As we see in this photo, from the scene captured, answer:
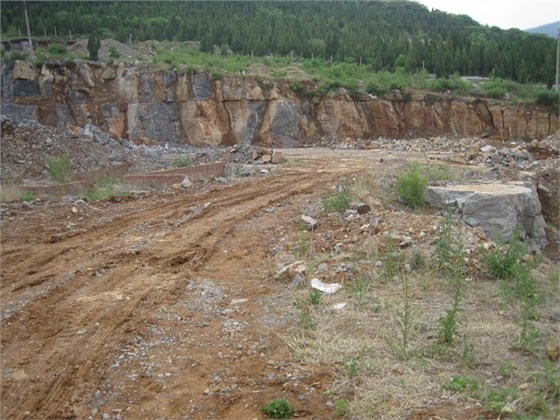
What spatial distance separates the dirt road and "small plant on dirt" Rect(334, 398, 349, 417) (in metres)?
0.10

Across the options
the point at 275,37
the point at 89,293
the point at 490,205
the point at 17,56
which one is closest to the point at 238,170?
the point at 490,205

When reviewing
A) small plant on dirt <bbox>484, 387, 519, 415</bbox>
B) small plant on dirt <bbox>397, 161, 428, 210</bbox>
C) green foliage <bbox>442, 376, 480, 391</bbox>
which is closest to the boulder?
small plant on dirt <bbox>397, 161, 428, 210</bbox>

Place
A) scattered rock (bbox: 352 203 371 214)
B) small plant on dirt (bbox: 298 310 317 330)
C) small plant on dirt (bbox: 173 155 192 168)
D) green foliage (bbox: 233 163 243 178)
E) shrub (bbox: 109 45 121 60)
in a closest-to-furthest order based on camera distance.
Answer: small plant on dirt (bbox: 298 310 317 330) < scattered rock (bbox: 352 203 371 214) < green foliage (bbox: 233 163 243 178) < small plant on dirt (bbox: 173 155 192 168) < shrub (bbox: 109 45 121 60)

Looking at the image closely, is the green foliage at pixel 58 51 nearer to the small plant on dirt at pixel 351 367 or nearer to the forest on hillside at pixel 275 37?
the forest on hillside at pixel 275 37

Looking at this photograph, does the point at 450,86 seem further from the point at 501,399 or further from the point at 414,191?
the point at 501,399

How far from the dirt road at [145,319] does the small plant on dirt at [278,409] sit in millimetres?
84

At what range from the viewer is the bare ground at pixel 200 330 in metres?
3.88

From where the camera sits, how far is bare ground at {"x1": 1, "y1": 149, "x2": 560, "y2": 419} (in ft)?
12.7

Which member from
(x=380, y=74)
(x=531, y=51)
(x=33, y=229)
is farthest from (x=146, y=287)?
(x=531, y=51)

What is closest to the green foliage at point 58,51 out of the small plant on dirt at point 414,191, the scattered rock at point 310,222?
the small plant on dirt at point 414,191

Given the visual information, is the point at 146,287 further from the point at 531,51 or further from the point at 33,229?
the point at 531,51

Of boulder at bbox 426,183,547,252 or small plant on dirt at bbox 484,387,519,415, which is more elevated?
small plant on dirt at bbox 484,387,519,415

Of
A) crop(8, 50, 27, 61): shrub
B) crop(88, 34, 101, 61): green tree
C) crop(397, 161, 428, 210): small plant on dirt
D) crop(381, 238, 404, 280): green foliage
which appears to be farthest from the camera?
crop(88, 34, 101, 61): green tree

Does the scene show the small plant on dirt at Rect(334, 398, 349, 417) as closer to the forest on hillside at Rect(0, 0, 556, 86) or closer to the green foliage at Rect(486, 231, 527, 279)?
the green foliage at Rect(486, 231, 527, 279)
